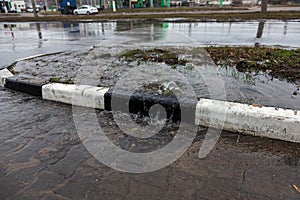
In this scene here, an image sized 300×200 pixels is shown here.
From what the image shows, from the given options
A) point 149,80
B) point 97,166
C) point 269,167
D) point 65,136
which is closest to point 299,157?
point 269,167

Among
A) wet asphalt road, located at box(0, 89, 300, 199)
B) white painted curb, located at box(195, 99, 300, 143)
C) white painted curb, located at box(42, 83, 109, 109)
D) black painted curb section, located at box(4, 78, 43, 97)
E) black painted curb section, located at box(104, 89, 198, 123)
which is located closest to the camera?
wet asphalt road, located at box(0, 89, 300, 199)

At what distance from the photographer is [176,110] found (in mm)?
3188

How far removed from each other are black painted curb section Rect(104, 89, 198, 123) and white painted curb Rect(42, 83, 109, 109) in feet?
0.45

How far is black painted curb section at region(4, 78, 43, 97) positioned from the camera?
4.26 m

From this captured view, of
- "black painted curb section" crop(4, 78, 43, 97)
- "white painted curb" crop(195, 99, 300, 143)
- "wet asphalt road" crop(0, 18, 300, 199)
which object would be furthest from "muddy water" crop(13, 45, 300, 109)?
"wet asphalt road" crop(0, 18, 300, 199)

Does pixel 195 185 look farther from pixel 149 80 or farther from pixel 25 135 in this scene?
pixel 149 80

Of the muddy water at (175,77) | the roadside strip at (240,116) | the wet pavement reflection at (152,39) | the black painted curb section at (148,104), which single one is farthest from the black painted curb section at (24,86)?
the wet pavement reflection at (152,39)

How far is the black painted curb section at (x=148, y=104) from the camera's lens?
313 cm

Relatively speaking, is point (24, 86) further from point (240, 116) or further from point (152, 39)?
point (152, 39)

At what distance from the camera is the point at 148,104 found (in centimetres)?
336

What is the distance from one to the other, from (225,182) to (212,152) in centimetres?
47

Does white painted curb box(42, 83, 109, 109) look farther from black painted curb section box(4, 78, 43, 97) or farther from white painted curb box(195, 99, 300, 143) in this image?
white painted curb box(195, 99, 300, 143)

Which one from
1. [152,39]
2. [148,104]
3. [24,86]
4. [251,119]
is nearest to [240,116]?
[251,119]

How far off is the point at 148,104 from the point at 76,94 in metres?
1.18
